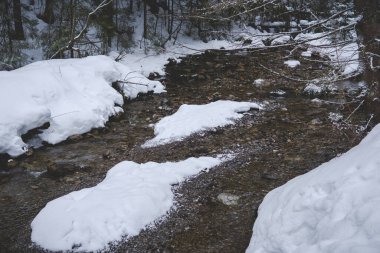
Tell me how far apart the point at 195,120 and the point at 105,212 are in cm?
387

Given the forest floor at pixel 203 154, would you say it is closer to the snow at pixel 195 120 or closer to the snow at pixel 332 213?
the snow at pixel 195 120

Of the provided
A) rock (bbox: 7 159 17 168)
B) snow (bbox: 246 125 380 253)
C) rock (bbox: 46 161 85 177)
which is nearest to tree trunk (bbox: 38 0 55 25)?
rock (bbox: 7 159 17 168)

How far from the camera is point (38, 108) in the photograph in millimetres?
7539

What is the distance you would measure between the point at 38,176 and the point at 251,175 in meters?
3.60

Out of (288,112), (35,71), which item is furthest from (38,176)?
(288,112)

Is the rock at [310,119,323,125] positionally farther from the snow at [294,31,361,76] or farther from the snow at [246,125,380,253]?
the snow at [246,125,380,253]

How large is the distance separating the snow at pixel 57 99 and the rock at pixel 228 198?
380cm

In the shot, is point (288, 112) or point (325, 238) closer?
point (325, 238)

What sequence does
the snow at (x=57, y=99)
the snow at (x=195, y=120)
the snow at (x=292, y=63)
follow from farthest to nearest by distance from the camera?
the snow at (x=292, y=63) → the snow at (x=195, y=120) → the snow at (x=57, y=99)

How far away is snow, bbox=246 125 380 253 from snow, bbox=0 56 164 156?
5077 mm

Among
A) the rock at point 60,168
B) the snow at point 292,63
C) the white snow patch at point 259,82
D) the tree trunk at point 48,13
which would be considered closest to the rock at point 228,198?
the rock at point 60,168

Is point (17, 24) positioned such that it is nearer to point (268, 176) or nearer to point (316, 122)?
point (316, 122)

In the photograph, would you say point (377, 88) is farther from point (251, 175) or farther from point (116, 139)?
point (116, 139)

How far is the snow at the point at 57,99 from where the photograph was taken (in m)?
7.16
